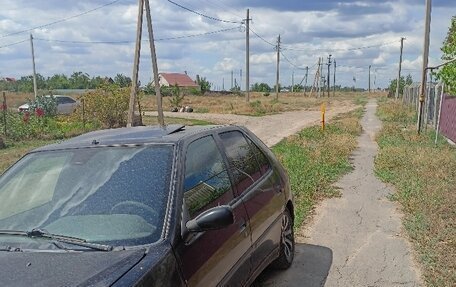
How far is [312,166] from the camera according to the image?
10750 mm

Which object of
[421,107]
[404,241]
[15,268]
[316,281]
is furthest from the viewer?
[421,107]

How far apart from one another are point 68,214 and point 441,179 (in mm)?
7767

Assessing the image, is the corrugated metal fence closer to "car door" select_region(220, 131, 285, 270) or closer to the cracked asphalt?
Answer: the cracked asphalt

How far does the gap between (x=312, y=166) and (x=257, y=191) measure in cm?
665

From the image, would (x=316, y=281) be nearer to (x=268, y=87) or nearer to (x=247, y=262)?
(x=247, y=262)

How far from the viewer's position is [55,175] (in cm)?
341

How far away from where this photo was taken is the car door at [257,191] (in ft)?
13.3

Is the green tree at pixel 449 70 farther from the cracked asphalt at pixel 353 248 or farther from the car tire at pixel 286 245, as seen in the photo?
the car tire at pixel 286 245

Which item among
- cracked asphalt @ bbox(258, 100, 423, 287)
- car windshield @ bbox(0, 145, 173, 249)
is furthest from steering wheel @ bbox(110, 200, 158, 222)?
cracked asphalt @ bbox(258, 100, 423, 287)

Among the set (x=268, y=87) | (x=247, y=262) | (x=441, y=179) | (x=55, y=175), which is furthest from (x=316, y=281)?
(x=268, y=87)

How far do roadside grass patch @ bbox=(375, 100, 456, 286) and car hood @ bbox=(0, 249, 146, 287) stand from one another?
3327mm

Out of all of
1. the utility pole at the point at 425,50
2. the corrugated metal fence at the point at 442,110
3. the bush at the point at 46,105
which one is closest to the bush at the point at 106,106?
the bush at the point at 46,105

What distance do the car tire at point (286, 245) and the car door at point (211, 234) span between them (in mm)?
1240

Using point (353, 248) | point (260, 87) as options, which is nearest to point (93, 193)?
point (353, 248)
